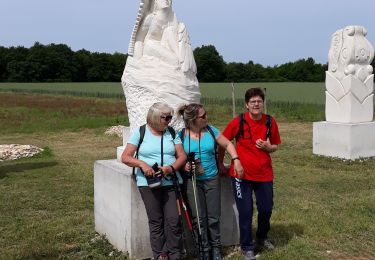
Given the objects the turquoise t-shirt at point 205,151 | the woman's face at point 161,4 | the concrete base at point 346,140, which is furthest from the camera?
the concrete base at point 346,140

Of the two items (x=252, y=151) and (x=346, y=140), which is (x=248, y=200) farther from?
(x=346, y=140)

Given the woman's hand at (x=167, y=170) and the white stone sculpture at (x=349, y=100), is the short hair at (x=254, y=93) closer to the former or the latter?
the woman's hand at (x=167, y=170)

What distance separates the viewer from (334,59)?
497 inches

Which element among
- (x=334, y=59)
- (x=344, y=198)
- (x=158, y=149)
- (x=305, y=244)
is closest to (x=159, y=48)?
(x=158, y=149)

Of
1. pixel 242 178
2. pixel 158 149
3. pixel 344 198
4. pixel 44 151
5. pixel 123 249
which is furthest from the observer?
pixel 44 151

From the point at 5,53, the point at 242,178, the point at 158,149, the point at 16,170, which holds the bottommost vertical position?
the point at 16,170

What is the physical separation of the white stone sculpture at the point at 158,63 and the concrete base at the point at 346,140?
718cm

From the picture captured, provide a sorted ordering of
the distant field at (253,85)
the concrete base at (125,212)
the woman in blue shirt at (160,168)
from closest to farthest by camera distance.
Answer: the woman in blue shirt at (160,168) → the concrete base at (125,212) → the distant field at (253,85)

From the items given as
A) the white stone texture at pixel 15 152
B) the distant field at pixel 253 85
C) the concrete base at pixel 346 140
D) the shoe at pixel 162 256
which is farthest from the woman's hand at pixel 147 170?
the distant field at pixel 253 85

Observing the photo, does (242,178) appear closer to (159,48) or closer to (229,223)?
(229,223)

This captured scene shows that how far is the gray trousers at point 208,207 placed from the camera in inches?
187

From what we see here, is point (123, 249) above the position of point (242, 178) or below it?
below

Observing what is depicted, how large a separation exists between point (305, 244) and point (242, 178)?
141 centimetres

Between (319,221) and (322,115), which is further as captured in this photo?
(322,115)
